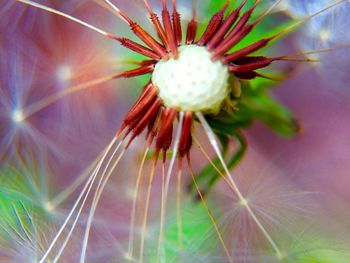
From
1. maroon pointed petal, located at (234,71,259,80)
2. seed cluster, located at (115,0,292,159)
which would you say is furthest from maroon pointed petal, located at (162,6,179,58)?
maroon pointed petal, located at (234,71,259,80)

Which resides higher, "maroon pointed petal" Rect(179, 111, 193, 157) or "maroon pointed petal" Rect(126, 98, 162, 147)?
"maroon pointed petal" Rect(126, 98, 162, 147)

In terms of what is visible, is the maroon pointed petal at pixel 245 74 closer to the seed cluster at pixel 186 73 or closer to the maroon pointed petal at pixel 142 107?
the seed cluster at pixel 186 73

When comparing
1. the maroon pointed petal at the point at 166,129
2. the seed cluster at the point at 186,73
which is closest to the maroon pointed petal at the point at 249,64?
the seed cluster at the point at 186,73

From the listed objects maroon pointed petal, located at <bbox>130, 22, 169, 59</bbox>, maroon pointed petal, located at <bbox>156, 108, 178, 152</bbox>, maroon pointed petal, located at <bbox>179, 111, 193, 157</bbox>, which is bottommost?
maroon pointed petal, located at <bbox>179, 111, 193, 157</bbox>

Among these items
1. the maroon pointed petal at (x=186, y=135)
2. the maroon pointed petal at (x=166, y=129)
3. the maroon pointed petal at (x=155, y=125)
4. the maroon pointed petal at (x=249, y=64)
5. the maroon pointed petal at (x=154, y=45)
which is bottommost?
the maroon pointed petal at (x=186, y=135)

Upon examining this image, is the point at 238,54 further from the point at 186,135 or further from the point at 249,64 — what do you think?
the point at 186,135

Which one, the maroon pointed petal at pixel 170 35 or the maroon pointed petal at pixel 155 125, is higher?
the maroon pointed petal at pixel 170 35

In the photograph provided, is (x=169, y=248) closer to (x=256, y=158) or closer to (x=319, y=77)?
(x=256, y=158)

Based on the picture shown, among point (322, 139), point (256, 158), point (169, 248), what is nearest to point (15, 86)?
point (169, 248)

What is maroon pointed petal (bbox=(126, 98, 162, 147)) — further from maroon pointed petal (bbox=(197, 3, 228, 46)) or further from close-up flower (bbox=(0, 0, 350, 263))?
maroon pointed petal (bbox=(197, 3, 228, 46))
